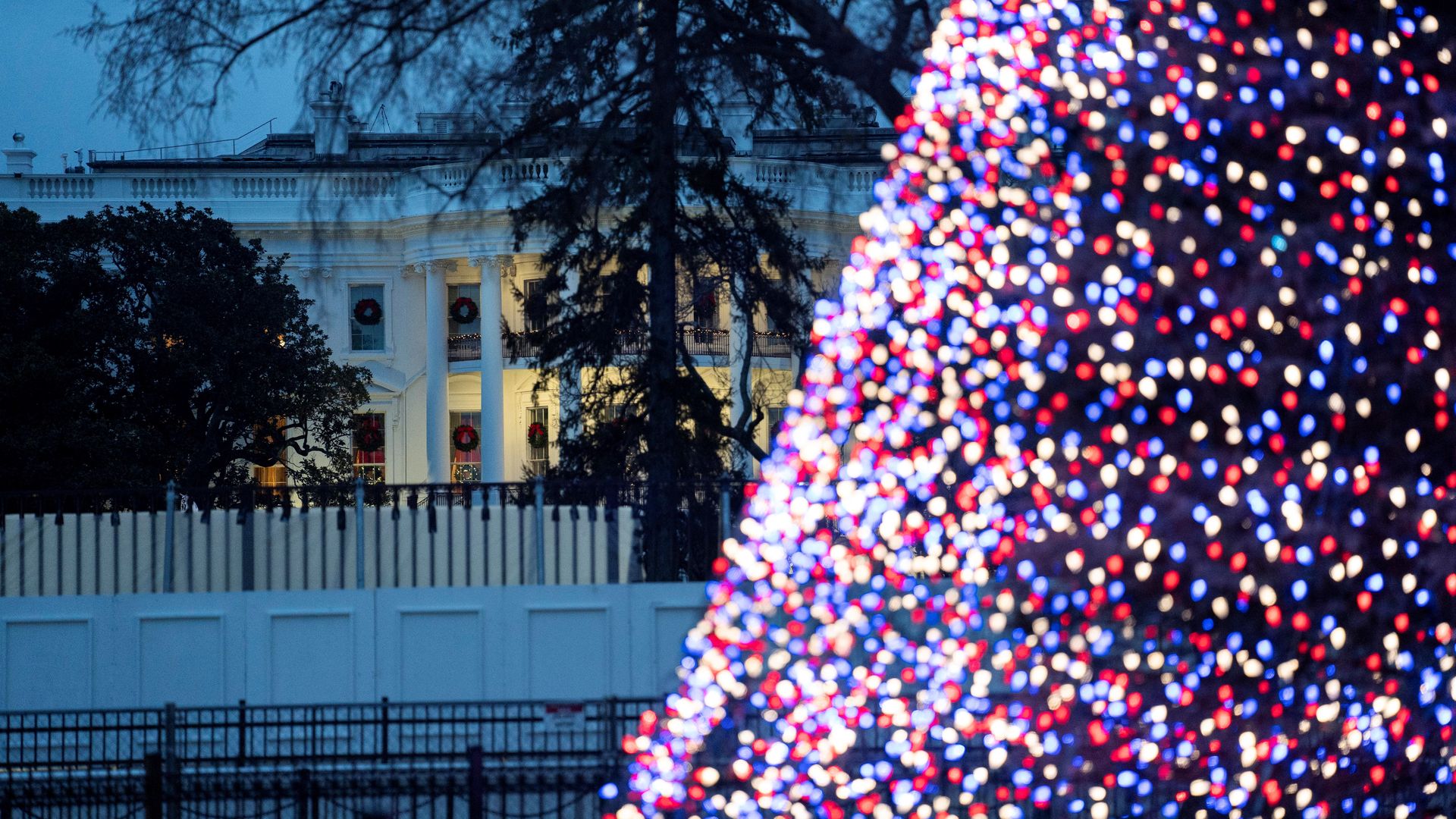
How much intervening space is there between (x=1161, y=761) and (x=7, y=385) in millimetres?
22783

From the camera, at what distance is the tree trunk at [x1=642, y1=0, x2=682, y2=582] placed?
35.9 feet

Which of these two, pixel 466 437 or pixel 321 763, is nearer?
pixel 321 763

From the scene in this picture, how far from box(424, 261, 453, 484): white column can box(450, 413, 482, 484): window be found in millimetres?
272

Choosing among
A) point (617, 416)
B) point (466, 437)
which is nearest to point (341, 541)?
point (617, 416)

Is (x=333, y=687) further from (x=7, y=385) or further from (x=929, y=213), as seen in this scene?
(x=7, y=385)

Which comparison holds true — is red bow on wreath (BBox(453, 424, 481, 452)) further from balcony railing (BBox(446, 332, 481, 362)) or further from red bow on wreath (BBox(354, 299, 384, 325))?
red bow on wreath (BBox(354, 299, 384, 325))

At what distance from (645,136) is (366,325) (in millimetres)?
31721

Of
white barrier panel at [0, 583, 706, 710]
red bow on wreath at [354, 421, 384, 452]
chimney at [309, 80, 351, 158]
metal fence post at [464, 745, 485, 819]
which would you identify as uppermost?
chimney at [309, 80, 351, 158]

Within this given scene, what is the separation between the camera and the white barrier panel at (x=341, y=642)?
10.5 m

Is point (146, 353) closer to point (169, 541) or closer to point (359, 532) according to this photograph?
point (169, 541)

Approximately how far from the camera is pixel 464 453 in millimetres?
43406

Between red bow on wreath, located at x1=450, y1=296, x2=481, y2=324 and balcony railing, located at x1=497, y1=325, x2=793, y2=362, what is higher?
red bow on wreath, located at x1=450, y1=296, x2=481, y2=324

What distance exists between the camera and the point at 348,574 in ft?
36.8

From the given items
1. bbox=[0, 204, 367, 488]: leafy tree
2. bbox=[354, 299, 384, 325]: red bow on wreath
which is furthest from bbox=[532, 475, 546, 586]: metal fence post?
bbox=[354, 299, 384, 325]: red bow on wreath
